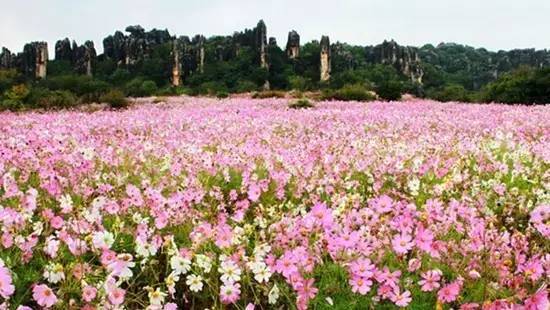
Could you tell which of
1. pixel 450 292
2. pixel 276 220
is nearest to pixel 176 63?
pixel 276 220

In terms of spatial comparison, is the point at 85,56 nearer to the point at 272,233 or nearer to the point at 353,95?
the point at 353,95

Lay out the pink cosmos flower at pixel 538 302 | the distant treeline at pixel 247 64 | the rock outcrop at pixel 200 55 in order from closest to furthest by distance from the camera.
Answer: the pink cosmos flower at pixel 538 302
the distant treeline at pixel 247 64
the rock outcrop at pixel 200 55

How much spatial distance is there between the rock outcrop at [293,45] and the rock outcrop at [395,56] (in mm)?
10545

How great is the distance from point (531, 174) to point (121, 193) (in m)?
4.32

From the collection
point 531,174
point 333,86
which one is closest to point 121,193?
point 531,174

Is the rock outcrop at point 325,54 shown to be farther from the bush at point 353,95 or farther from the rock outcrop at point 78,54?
the bush at point 353,95

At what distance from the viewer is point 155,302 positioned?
2.75 meters

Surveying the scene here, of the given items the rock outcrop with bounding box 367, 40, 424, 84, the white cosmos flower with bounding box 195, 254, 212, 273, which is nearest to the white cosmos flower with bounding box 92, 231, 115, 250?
the white cosmos flower with bounding box 195, 254, 212, 273

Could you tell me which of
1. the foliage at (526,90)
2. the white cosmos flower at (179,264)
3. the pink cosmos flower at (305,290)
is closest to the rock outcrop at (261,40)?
the foliage at (526,90)

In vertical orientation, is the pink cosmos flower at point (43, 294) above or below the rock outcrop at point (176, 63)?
below

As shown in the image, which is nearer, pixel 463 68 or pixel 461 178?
pixel 461 178

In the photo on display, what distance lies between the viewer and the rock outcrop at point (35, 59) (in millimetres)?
89125

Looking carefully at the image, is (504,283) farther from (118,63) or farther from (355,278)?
(118,63)

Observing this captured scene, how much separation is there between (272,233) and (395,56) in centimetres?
8434
